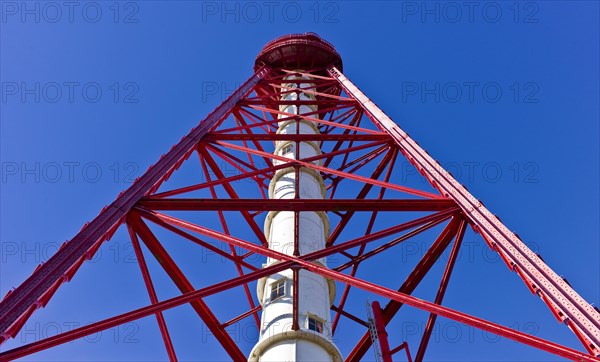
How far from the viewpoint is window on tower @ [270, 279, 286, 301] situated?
1232 centimetres

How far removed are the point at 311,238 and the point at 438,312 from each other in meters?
5.36

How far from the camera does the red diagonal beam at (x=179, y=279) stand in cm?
1170

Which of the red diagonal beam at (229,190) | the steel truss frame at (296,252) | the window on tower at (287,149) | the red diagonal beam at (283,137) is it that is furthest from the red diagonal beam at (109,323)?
the window on tower at (287,149)

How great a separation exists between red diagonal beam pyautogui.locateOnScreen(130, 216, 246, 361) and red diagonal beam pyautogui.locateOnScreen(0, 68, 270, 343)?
51 cm

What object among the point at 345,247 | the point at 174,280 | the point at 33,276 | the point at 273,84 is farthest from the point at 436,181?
the point at 273,84

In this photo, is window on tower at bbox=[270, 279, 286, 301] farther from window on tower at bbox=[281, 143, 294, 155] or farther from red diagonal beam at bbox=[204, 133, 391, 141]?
window on tower at bbox=[281, 143, 294, 155]

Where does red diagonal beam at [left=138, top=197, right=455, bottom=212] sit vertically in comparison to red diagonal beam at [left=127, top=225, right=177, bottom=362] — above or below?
above

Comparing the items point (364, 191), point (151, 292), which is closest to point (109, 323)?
point (151, 292)

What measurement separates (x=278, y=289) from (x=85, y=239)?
408cm

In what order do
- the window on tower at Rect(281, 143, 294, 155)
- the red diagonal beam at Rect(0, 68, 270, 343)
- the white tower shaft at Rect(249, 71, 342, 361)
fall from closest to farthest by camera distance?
1. the red diagonal beam at Rect(0, 68, 270, 343)
2. the white tower shaft at Rect(249, 71, 342, 361)
3. the window on tower at Rect(281, 143, 294, 155)

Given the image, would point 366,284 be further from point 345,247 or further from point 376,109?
point 376,109

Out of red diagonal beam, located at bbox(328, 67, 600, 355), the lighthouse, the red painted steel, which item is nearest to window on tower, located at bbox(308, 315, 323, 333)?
the lighthouse

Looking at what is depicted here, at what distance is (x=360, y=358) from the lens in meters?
12.6

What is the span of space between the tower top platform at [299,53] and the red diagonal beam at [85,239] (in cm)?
1086
